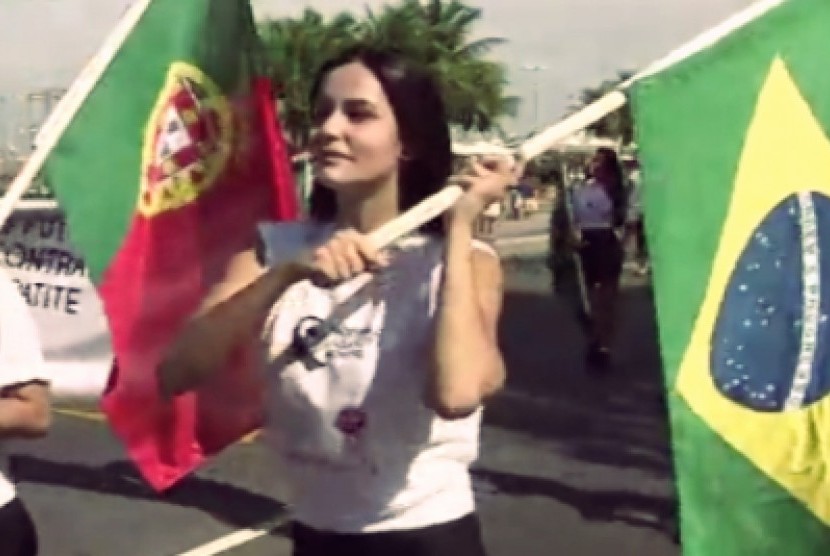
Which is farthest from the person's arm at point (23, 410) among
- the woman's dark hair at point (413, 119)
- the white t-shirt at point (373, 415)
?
the woman's dark hair at point (413, 119)

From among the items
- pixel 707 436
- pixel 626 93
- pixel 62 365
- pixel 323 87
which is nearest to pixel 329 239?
pixel 323 87

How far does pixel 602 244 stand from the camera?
497 inches

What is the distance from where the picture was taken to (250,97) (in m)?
4.14

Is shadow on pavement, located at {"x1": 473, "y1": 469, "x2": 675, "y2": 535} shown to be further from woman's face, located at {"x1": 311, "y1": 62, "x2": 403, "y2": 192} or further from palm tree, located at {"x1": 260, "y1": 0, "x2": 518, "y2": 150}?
palm tree, located at {"x1": 260, "y1": 0, "x2": 518, "y2": 150}

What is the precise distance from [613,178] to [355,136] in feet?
33.1

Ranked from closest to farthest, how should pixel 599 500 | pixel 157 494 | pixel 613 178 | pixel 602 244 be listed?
pixel 599 500, pixel 157 494, pixel 602 244, pixel 613 178

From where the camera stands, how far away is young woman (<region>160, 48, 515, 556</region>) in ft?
8.73

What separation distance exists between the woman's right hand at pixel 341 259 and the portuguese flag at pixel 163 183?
55.8 inches

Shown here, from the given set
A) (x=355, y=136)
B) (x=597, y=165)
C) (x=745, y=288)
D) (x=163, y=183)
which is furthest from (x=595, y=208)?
(x=355, y=136)

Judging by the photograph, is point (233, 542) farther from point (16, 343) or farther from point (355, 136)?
point (355, 136)

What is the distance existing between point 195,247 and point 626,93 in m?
1.32

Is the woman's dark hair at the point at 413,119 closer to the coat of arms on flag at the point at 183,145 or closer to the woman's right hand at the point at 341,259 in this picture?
the woman's right hand at the point at 341,259

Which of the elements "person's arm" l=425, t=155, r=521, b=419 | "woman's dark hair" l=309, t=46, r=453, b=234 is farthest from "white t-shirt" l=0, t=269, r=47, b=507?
"person's arm" l=425, t=155, r=521, b=419

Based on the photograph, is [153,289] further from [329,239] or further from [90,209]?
[329,239]
